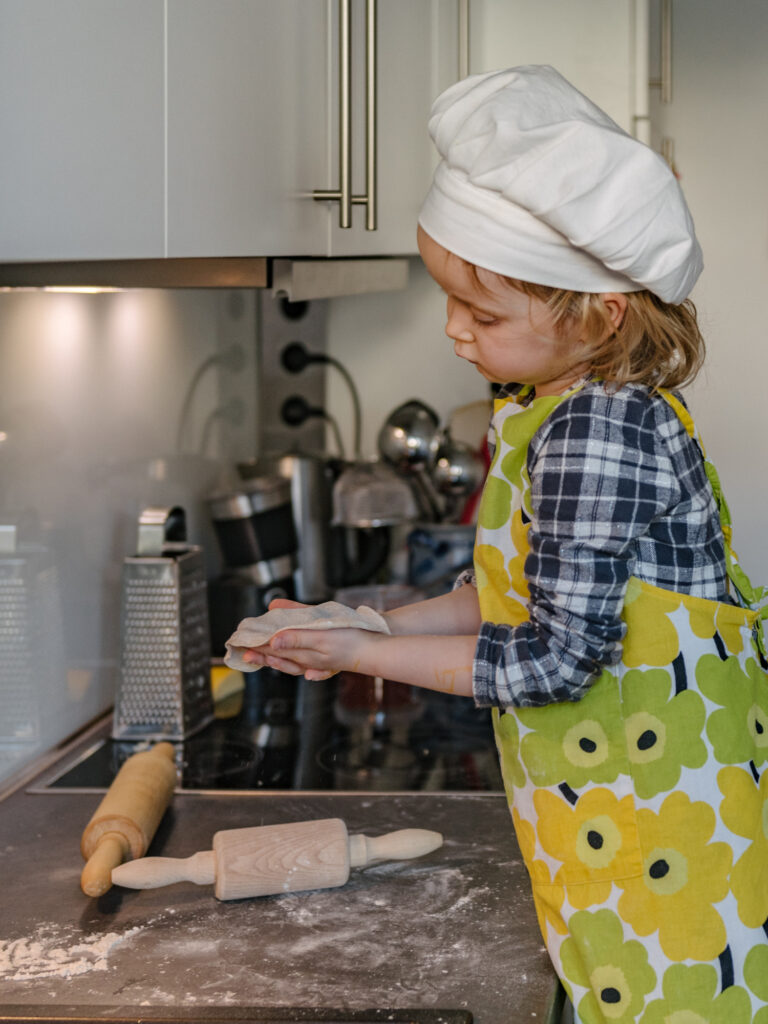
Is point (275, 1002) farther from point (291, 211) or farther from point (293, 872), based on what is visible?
point (291, 211)

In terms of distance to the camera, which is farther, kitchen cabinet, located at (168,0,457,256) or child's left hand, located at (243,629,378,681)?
kitchen cabinet, located at (168,0,457,256)

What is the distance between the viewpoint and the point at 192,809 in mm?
1183

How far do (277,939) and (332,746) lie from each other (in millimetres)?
504

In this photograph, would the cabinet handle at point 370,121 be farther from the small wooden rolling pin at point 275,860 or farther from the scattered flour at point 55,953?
the scattered flour at point 55,953

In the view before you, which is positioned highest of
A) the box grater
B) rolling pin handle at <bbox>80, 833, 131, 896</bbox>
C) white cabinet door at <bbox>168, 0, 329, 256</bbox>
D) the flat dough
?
white cabinet door at <bbox>168, 0, 329, 256</bbox>

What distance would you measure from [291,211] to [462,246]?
0.41 metres

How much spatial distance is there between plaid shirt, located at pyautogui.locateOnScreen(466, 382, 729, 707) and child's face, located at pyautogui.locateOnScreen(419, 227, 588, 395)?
0.03 m

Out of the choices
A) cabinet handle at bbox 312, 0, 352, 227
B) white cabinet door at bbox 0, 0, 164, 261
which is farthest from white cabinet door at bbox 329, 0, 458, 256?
white cabinet door at bbox 0, 0, 164, 261

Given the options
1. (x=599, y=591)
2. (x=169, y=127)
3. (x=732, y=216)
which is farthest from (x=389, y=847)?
(x=732, y=216)

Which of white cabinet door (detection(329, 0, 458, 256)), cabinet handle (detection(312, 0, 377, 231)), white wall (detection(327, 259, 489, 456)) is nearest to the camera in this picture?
cabinet handle (detection(312, 0, 377, 231))

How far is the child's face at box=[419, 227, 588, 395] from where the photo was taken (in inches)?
30.4

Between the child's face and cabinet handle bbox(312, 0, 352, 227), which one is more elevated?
cabinet handle bbox(312, 0, 352, 227)

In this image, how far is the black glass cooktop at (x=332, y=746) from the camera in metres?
1.27

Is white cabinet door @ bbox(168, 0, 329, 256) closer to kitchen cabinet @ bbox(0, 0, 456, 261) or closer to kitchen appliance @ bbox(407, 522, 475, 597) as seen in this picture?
kitchen cabinet @ bbox(0, 0, 456, 261)
